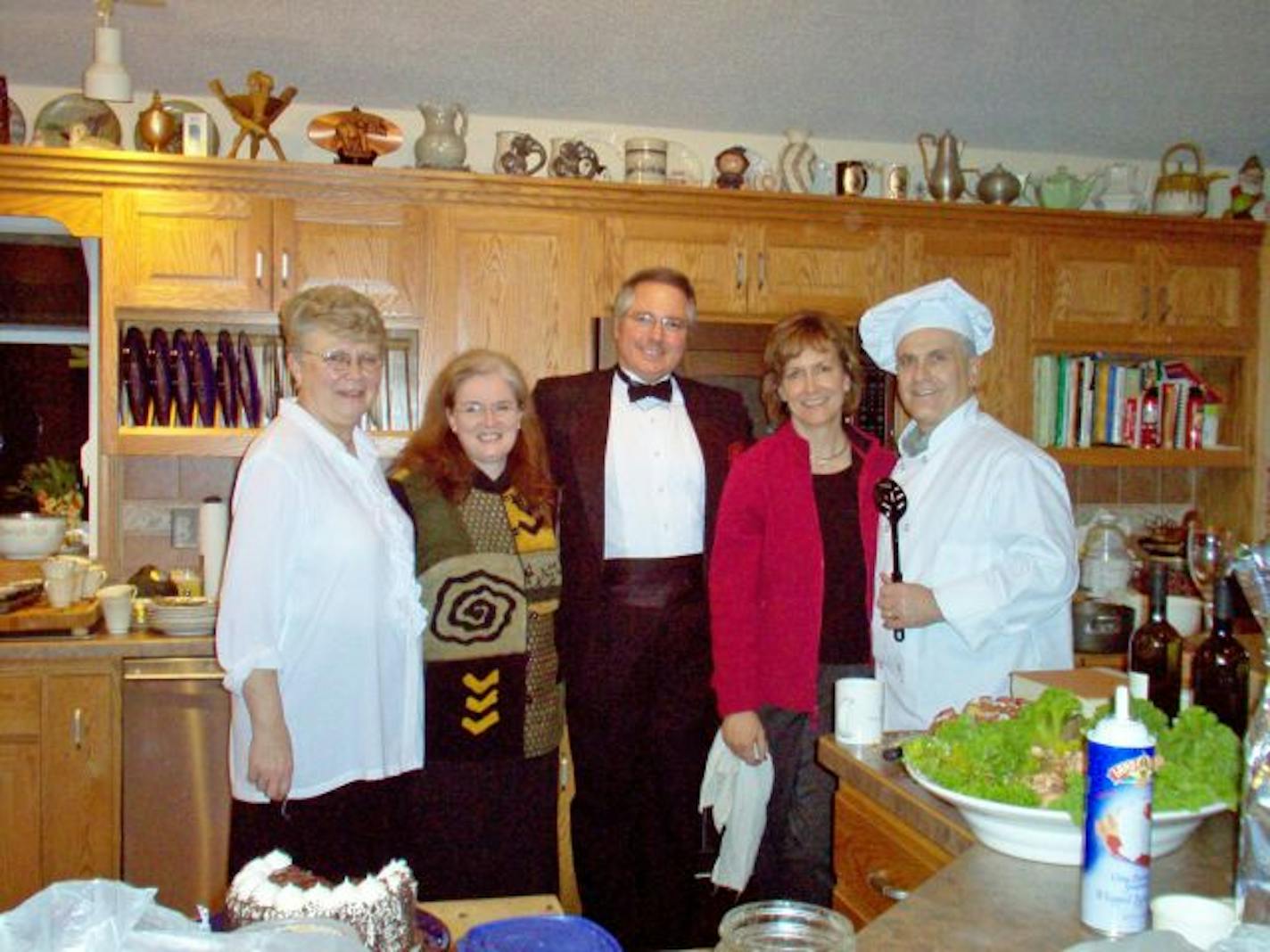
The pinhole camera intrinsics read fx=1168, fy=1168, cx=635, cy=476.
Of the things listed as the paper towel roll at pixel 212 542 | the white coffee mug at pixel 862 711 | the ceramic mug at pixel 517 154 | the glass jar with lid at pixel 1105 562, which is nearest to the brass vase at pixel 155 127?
the ceramic mug at pixel 517 154

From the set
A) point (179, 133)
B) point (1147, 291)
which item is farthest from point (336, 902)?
point (1147, 291)

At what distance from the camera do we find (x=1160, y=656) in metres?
1.79

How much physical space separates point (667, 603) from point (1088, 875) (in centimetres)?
172

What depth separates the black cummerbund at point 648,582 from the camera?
9.32 ft

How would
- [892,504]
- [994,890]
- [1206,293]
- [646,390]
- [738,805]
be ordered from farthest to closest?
1. [1206,293]
2. [646,390]
3. [738,805]
4. [892,504]
5. [994,890]

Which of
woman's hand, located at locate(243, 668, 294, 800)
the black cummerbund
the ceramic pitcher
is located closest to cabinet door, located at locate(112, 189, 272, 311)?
the ceramic pitcher

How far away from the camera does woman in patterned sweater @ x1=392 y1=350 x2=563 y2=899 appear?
2.47m

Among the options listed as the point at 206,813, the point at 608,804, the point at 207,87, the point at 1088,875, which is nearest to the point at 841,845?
the point at 1088,875

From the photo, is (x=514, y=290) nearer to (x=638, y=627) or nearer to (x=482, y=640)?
(x=638, y=627)

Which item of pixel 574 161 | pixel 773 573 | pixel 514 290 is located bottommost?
pixel 773 573

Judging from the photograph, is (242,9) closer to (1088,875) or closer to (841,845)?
(841,845)

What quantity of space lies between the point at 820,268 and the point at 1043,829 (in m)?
2.79

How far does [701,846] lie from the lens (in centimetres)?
319

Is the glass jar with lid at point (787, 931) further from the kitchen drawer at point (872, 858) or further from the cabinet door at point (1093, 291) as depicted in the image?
the cabinet door at point (1093, 291)
